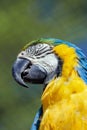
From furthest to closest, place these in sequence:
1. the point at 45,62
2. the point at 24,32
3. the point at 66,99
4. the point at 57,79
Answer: the point at 24,32 < the point at 45,62 < the point at 57,79 < the point at 66,99

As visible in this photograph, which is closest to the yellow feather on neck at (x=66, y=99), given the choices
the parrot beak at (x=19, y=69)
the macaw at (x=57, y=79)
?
the macaw at (x=57, y=79)

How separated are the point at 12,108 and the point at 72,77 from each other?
348 centimetres

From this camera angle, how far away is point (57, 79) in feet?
11.9

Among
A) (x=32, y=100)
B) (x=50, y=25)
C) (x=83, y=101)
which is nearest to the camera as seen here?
(x=83, y=101)

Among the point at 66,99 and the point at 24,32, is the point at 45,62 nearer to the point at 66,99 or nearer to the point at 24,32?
the point at 66,99

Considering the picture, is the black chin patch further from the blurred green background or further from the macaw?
the blurred green background

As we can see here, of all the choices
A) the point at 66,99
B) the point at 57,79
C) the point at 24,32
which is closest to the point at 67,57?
the point at 57,79

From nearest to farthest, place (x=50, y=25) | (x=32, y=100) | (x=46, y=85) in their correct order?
(x=46, y=85) < (x=32, y=100) < (x=50, y=25)

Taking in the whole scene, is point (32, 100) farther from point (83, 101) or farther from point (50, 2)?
point (83, 101)

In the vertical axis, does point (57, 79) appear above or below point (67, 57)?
below

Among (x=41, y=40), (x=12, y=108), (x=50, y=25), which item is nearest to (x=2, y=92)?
(x=12, y=108)

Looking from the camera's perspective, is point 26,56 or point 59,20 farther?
point 59,20

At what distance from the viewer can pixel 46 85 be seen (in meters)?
3.68

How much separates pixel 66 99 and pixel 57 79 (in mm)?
160
